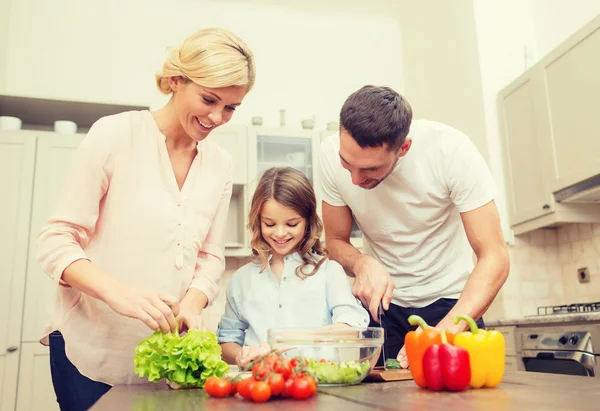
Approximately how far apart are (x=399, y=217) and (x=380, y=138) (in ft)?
1.30

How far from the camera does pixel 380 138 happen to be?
165 centimetres

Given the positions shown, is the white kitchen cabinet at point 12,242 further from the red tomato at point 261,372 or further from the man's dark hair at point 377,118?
the red tomato at point 261,372

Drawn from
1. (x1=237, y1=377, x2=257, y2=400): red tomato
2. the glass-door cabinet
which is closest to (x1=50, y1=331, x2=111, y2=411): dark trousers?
(x1=237, y1=377, x2=257, y2=400): red tomato

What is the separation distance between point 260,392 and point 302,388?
7cm

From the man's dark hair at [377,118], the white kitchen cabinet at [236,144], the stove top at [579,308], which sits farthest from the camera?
the white kitchen cabinet at [236,144]

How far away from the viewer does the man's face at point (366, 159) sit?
1675 millimetres

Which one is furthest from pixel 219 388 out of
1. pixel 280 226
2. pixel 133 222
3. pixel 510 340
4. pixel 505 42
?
pixel 505 42

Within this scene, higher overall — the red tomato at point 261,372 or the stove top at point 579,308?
the stove top at point 579,308

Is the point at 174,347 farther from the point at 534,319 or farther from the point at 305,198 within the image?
the point at 534,319

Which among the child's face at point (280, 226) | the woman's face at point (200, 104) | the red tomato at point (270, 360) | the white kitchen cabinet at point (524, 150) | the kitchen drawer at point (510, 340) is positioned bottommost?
the kitchen drawer at point (510, 340)

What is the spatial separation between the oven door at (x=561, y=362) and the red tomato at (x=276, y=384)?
81.0 inches

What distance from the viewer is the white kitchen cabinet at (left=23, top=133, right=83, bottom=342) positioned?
323 centimetres

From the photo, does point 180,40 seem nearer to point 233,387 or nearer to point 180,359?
point 180,359

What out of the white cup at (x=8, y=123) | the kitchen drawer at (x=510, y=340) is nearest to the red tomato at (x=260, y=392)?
the kitchen drawer at (x=510, y=340)
